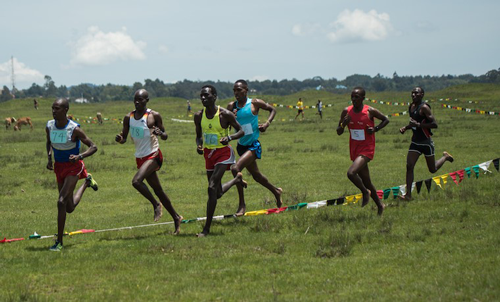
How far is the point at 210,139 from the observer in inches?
391

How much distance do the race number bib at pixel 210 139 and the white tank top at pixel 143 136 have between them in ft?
2.84

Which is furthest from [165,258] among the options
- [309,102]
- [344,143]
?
[309,102]

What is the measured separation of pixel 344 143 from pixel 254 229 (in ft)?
58.0

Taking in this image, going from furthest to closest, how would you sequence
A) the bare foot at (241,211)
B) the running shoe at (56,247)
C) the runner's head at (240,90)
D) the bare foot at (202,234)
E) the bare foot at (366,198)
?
the bare foot at (241,211) → the bare foot at (366,198) → the runner's head at (240,90) → the bare foot at (202,234) → the running shoe at (56,247)

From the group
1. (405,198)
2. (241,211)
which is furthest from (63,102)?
(405,198)

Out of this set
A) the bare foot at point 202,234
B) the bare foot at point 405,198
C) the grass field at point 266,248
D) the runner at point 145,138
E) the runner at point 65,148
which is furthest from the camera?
the bare foot at point 405,198

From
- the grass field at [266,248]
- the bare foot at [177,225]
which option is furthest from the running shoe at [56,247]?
the bare foot at [177,225]

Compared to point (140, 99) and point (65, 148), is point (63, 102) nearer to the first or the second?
point (65, 148)

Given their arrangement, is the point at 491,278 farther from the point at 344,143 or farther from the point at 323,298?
the point at 344,143

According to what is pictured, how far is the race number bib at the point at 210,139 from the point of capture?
32.4ft

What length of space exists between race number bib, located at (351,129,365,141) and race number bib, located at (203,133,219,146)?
2528mm

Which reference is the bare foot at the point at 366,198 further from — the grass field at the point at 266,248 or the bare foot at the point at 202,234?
the bare foot at the point at 202,234

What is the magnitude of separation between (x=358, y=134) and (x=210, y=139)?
2671 mm

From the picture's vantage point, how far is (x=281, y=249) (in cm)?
841
